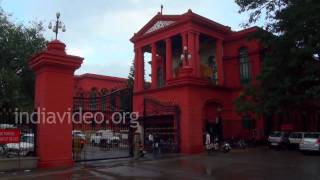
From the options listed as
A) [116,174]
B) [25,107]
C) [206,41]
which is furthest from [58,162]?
[206,41]

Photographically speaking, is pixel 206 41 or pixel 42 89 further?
pixel 206 41

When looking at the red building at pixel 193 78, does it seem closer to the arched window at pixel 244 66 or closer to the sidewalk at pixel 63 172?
the arched window at pixel 244 66

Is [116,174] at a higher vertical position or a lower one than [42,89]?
lower

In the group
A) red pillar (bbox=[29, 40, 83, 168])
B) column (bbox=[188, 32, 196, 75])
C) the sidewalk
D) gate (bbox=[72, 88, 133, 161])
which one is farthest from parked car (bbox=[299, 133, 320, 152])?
red pillar (bbox=[29, 40, 83, 168])

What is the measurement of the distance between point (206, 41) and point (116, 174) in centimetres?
2563

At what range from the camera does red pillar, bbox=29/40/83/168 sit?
1688cm

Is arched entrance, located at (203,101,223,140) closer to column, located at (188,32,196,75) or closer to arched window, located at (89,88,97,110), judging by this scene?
column, located at (188,32,196,75)

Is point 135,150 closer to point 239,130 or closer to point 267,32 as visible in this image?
point 267,32

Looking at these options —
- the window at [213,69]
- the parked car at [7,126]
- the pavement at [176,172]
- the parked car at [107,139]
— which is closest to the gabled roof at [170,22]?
the window at [213,69]

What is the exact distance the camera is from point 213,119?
33375mm

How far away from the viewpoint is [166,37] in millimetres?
37062

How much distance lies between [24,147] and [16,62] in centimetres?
727

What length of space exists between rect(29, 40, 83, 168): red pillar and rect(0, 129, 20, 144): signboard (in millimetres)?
997

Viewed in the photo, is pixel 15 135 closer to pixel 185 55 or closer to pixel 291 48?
pixel 291 48
